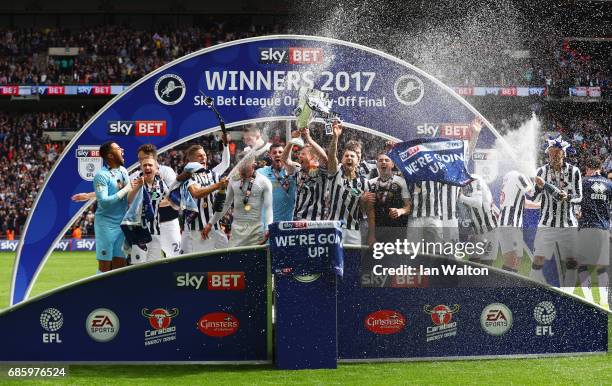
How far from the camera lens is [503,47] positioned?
91.4ft

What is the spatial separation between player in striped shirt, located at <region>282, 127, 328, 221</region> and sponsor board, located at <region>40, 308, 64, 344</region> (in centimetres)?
322

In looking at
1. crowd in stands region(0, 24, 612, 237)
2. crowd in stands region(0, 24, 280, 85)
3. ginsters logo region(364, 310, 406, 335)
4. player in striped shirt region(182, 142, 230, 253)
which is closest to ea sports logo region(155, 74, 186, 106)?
player in striped shirt region(182, 142, 230, 253)

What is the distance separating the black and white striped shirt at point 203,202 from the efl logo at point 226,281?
3.11m

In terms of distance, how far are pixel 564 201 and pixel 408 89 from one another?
215cm

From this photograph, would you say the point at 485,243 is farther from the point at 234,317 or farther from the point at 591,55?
the point at 591,55

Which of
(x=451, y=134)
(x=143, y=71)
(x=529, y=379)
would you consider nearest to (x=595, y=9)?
(x=143, y=71)

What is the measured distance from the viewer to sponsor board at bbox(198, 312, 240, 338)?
6852mm

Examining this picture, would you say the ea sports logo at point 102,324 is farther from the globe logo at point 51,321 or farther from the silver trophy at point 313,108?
the silver trophy at point 313,108

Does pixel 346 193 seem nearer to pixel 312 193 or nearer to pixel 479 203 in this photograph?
pixel 312 193

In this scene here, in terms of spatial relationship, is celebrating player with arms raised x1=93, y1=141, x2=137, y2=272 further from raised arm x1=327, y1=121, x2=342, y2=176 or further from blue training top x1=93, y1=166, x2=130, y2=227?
raised arm x1=327, y1=121, x2=342, y2=176

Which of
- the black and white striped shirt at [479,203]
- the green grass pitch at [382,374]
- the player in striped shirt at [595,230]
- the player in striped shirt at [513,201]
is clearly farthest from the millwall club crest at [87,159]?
the player in striped shirt at [595,230]

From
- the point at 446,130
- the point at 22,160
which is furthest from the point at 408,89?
the point at 22,160

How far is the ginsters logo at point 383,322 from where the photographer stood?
6.95 m

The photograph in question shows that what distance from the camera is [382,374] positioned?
6.53m
